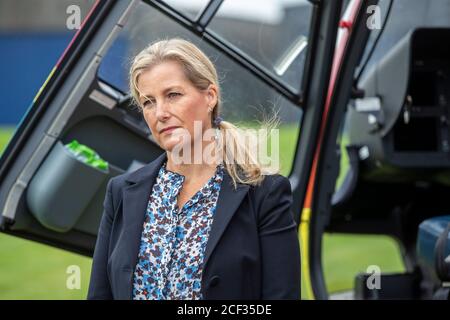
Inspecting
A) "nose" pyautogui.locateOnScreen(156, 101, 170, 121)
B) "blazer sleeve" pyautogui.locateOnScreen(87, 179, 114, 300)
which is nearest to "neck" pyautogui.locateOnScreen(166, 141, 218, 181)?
→ "nose" pyautogui.locateOnScreen(156, 101, 170, 121)

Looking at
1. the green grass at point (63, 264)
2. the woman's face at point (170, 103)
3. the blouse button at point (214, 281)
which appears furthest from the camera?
the green grass at point (63, 264)

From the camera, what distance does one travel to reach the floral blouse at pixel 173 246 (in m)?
1.85

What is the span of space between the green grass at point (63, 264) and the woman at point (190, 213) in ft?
11.2

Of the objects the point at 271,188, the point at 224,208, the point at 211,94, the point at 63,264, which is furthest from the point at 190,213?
the point at 63,264

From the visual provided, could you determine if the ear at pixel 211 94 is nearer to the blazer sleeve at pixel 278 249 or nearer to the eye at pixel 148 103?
the eye at pixel 148 103

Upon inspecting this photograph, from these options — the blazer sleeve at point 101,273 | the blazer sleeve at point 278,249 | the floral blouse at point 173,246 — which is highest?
the blazer sleeve at point 278,249

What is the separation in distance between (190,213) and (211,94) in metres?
0.33

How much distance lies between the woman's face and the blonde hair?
0.02 m

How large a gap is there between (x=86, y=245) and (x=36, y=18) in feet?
95.9

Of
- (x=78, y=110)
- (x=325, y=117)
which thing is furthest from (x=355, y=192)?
(x=78, y=110)

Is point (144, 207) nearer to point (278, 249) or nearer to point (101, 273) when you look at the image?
point (101, 273)

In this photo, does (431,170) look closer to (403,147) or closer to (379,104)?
(403,147)

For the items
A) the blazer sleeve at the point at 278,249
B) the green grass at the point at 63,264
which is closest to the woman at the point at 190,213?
the blazer sleeve at the point at 278,249

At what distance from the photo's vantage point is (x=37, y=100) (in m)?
3.10
